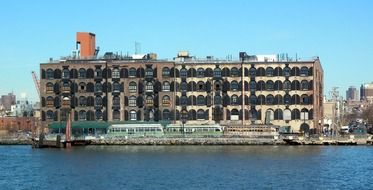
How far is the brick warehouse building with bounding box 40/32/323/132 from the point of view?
17850cm

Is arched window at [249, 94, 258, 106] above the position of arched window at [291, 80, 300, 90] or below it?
below

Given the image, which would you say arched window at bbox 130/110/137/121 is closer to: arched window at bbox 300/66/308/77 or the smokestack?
the smokestack

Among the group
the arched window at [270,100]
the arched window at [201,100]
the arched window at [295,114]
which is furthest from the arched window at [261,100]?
the arched window at [201,100]

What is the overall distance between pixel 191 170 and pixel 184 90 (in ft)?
276

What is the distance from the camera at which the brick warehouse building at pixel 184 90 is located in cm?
17850

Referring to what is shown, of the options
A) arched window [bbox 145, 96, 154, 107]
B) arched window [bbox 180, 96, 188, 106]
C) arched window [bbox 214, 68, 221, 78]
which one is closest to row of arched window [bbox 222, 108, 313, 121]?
arched window [bbox 214, 68, 221, 78]

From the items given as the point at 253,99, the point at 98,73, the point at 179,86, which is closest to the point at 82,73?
the point at 98,73

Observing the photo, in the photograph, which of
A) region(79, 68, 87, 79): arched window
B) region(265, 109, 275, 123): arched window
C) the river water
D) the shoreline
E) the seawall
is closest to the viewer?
the river water

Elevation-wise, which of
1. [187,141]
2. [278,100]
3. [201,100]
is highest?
[201,100]

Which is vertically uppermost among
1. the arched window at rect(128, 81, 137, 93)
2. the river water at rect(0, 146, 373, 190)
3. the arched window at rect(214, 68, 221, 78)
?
the arched window at rect(214, 68, 221, 78)

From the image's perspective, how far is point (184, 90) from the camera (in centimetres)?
18138

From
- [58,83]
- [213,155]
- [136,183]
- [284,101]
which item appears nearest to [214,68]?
[284,101]

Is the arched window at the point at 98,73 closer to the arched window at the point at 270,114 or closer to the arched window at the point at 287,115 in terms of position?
the arched window at the point at 270,114

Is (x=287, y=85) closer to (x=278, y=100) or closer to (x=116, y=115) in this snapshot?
(x=278, y=100)
